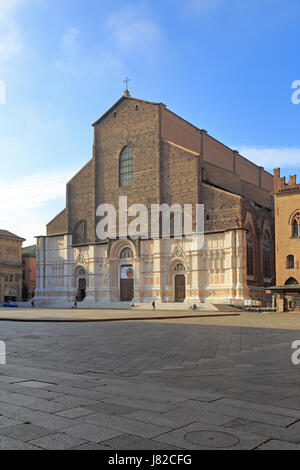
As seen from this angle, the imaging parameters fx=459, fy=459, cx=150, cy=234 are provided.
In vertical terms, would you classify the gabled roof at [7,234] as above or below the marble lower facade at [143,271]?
above

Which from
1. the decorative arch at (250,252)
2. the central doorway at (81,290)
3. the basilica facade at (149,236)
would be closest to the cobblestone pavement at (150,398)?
the basilica facade at (149,236)

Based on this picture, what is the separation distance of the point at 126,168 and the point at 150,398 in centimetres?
4562

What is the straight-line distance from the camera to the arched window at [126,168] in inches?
1972

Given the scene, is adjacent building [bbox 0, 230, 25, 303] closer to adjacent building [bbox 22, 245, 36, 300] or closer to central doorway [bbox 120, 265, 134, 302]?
adjacent building [bbox 22, 245, 36, 300]

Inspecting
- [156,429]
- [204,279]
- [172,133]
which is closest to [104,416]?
[156,429]

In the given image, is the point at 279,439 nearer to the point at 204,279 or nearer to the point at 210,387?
the point at 210,387

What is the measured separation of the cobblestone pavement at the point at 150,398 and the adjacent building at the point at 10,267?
54.9 metres

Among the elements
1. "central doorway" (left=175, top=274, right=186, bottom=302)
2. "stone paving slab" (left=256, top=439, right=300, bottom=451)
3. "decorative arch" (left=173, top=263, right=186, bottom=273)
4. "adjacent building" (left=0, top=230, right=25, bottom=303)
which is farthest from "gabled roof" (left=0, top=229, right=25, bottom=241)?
"stone paving slab" (left=256, top=439, right=300, bottom=451)

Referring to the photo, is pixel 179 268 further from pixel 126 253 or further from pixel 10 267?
pixel 10 267

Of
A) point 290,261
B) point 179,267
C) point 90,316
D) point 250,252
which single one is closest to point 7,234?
point 179,267

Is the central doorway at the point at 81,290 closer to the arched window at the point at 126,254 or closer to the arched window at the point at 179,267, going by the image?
the arched window at the point at 126,254

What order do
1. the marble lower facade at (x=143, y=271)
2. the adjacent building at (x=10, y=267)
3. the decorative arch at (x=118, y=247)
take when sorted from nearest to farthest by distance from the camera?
the marble lower facade at (x=143, y=271) < the decorative arch at (x=118, y=247) < the adjacent building at (x=10, y=267)

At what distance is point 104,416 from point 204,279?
128 feet

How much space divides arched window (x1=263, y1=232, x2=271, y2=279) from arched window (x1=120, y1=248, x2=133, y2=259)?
14220 millimetres
